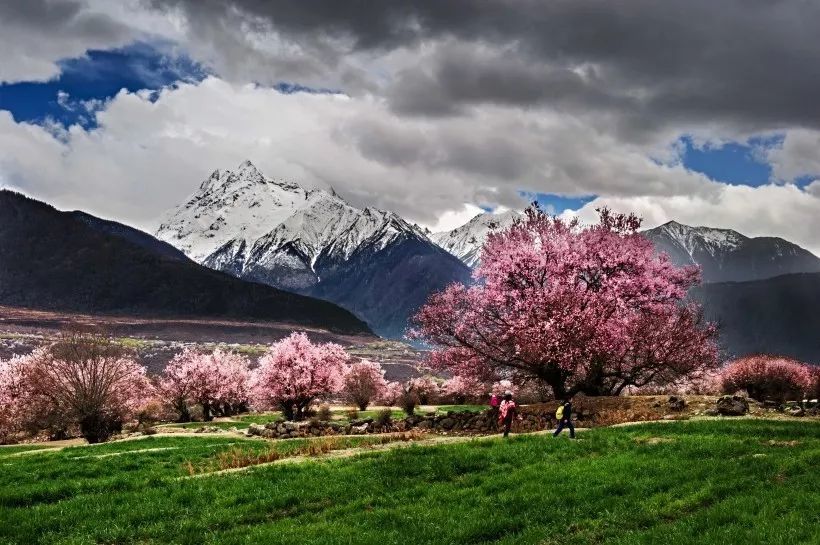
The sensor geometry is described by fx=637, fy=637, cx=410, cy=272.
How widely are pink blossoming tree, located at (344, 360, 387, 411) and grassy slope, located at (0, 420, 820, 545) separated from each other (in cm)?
6077

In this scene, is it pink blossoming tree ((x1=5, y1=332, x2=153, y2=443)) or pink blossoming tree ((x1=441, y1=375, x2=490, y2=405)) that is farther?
pink blossoming tree ((x1=441, y1=375, x2=490, y2=405))

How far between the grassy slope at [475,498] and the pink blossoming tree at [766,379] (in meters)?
66.8

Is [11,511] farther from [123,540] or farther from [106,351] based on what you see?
[106,351]

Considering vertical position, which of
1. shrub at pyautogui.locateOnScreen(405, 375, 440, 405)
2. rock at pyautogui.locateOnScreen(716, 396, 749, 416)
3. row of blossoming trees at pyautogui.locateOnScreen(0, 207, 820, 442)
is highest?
row of blossoming trees at pyautogui.locateOnScreen(0, 207, 820, 442)

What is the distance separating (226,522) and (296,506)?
2091 mm

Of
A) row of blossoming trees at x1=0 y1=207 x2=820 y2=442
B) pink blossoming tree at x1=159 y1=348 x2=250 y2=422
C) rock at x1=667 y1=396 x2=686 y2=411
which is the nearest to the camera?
rock at x1=667 y1=396 x2=686 y2=411

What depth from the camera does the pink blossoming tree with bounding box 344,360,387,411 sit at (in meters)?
84.6

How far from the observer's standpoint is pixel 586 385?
4391 cm

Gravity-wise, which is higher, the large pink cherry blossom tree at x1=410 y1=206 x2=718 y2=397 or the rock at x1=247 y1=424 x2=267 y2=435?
the large pink cherry blossom tree at x1=410 y1=206 x2=718 y2=397

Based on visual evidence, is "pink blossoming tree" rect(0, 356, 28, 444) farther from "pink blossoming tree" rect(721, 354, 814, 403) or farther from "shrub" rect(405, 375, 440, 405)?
"pink blossoming tree" rect(721, 354, 814, 403)

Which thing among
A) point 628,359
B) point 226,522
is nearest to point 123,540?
point 226,522

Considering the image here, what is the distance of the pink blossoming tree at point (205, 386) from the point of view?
74.8 metres

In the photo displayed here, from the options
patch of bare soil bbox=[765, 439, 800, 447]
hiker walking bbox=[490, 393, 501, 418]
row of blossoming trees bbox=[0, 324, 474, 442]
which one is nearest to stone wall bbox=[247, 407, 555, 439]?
hiker walking bbox=[490, 393, 501, 418]

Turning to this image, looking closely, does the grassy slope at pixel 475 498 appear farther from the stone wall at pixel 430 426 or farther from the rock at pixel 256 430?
the rock at pixel 256 430
